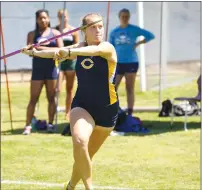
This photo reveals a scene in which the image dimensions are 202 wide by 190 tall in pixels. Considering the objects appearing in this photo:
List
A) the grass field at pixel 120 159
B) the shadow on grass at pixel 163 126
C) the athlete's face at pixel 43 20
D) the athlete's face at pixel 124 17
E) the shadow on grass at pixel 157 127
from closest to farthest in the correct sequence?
the grass field at pixel 120 159, the athlete's face at pixel 43 20, the shadow on grass at pixel 163 126, the shadow on grass at pixel 157 127, the athlete's face at pixel 124 17

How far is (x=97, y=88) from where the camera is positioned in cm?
664

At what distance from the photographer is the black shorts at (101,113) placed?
6660mm

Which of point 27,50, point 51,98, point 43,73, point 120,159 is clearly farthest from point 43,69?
point 27,50

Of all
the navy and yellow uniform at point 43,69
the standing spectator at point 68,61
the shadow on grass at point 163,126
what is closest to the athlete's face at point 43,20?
the navy and yellow uniform at point 43,69

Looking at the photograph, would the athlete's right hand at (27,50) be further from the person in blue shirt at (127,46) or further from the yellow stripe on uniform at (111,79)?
the person in blue shirt at (127,46)

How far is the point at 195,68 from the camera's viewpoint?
17266 mm

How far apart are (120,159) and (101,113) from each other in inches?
109

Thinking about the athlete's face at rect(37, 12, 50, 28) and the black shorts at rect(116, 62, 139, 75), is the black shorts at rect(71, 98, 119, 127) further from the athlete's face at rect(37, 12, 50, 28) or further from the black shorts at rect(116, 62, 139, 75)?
the black shorts at rect(116, 62, 139, 75)

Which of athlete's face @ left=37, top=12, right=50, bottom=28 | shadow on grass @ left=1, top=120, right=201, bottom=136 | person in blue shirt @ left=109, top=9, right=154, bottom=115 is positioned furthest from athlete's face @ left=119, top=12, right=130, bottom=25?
shadow on grass @ left=1, top=120, right=201, bottom=136

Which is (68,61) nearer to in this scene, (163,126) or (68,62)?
(68,62)

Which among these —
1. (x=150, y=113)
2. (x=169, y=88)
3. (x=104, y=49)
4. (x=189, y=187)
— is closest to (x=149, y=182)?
(x=189, y=187)

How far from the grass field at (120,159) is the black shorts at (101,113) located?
3.87ft

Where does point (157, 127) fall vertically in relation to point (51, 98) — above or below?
below

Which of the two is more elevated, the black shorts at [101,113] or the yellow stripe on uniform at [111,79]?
the yellow stripe on uniform at [111,79]
